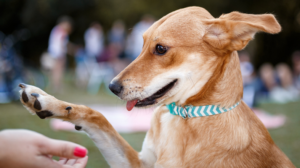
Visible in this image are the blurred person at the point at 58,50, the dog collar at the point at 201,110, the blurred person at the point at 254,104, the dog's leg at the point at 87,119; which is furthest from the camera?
the blurred person at the point at 58,50

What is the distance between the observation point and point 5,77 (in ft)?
23.3

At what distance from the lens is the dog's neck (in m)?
2.05

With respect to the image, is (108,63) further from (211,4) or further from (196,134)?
(196,134)

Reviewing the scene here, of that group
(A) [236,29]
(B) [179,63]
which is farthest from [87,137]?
(A) [236,29]

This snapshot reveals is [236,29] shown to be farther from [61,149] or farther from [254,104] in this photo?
[254,104]

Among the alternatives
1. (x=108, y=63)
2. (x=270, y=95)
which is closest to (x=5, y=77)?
(x=108, y=63)

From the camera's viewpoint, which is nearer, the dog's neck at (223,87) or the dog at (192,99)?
the dog at (192,99)

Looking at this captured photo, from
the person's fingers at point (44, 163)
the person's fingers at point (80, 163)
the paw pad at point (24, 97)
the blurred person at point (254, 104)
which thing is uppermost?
the paw pad at point (24, 97)

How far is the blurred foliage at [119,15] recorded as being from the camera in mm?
17094

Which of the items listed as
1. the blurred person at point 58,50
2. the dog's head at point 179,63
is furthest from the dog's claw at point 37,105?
the blurred person at point 58,50

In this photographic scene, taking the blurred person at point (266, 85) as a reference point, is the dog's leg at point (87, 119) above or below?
above

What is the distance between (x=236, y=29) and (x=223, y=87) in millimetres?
469

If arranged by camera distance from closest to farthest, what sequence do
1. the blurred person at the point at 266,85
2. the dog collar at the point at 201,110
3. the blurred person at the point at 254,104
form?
the dog collar at the point at 201,110
the blurred person at the point at 254,104
the blurred person at the point at 266,85

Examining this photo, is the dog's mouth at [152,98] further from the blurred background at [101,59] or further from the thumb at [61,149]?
the thumb at [61,149]
